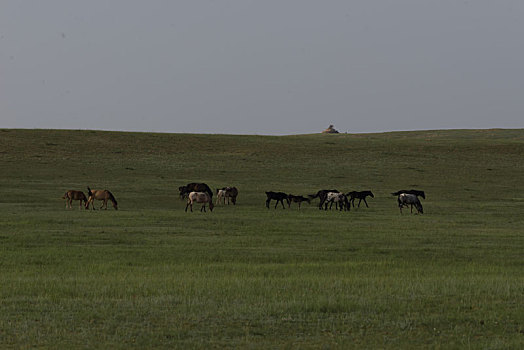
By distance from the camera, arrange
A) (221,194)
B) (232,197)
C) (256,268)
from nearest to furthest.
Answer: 1. (256,268)
2. (221,194)
3. (232,197)

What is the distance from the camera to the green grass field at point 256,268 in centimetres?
960

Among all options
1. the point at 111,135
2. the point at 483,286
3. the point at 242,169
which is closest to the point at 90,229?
the point at 483,286

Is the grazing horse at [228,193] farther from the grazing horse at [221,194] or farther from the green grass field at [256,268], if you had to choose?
the green grass field at [256,268]

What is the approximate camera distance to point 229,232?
2575 centimetres

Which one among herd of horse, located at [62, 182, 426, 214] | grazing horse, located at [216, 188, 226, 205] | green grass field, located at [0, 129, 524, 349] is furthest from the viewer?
grazing horse, located at [216, 188, 226, 205]

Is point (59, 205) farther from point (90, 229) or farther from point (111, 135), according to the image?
point (111, 135)

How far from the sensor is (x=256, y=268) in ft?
54.7

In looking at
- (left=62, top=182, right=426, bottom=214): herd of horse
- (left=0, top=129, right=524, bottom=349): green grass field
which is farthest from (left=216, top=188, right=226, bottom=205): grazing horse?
(left=0, top=129, right=524, bottom=349): green grass field

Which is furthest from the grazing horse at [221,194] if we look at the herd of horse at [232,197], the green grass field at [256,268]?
the green grass field at [256,268]

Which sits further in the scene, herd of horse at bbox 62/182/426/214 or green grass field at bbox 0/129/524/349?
herd of horse at bbox 62/182/426/214

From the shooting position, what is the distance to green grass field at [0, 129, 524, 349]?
960 centimetres

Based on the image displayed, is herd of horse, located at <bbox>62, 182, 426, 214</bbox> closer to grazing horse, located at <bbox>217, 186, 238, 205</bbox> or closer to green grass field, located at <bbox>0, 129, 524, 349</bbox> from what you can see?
grazing horse, located at <bbox>217, 186, 238, 205</bbox>

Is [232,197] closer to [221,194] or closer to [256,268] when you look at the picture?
[221,194]

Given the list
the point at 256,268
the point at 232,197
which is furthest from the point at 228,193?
the point at 256,268
